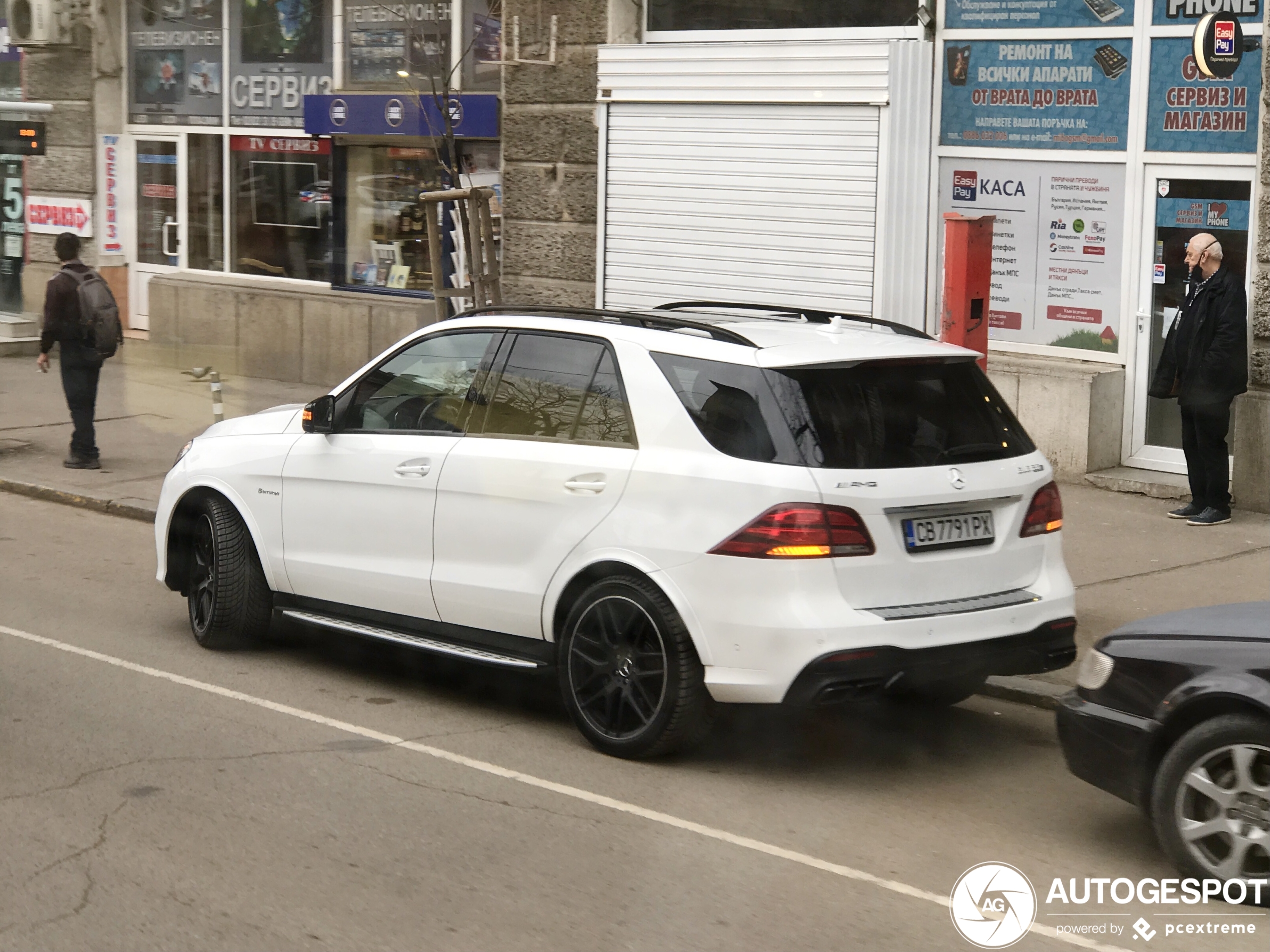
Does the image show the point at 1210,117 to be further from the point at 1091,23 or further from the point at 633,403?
the point at 633,403

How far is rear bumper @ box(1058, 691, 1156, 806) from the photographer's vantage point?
16.8 ft

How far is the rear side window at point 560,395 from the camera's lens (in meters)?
6.39

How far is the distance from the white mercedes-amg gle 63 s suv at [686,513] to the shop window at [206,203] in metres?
12.9

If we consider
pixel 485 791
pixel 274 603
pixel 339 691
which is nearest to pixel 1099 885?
pixel 485 791

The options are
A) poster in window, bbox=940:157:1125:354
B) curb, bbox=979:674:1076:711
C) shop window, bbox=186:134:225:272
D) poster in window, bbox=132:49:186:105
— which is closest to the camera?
curb, bbox=979:674:1076:711

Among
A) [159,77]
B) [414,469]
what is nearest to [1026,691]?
[414,469]

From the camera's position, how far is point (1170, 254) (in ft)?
38.5

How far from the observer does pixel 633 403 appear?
20.7 feet

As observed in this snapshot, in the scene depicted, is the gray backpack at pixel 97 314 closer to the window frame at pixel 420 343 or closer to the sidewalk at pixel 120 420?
the sidewalk at pixel 120 420

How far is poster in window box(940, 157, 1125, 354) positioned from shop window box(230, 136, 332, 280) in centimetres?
784

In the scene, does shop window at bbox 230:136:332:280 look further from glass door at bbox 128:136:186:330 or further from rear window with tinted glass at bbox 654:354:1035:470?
rear window with tinted glass at bbox 654:354:1035:470

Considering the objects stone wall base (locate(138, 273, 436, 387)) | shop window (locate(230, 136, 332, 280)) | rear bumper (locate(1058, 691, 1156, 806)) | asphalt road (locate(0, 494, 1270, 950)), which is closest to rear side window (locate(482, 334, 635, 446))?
asphalt road (locate(0, 494, 1270, 950))

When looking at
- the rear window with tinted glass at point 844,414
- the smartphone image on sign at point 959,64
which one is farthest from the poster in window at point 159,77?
the rear window with tinted glass at point 844,414

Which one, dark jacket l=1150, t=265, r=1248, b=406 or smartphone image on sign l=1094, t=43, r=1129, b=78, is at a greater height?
smartphone image on sign l=1094, t=43, r=1129, b=78
